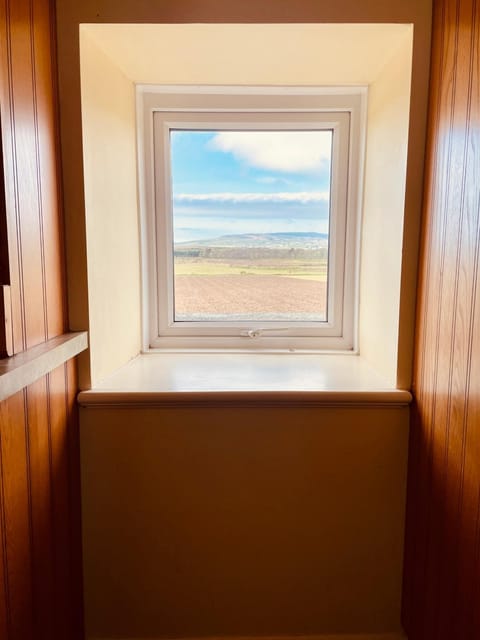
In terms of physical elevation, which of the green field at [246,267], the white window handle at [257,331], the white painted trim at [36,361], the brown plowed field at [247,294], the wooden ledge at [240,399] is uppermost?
the green field at [246,267]

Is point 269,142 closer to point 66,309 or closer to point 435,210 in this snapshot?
point 435,210

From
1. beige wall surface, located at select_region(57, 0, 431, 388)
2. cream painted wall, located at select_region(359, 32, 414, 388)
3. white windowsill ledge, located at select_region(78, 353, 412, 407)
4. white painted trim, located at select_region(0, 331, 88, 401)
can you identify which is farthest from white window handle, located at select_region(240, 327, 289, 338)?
beige wall surface, located at select_region(57, 0, 431, 388)

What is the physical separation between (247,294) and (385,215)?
0.53 metres

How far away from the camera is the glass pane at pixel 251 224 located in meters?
1.38

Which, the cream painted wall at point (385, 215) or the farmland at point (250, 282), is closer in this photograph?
the cream painted wall at point (385, 215)

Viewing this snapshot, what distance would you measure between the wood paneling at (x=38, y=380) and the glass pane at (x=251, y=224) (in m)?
0.51

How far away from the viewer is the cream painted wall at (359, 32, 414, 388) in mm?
1051

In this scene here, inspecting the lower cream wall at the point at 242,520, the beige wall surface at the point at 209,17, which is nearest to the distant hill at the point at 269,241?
the beige wall surface at the point at 209,17

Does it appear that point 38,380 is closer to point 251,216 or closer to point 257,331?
point 257,331

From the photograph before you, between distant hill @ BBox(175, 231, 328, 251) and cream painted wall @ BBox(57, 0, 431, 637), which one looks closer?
cream painted wall @ BBox(57, 0, 431, 637)

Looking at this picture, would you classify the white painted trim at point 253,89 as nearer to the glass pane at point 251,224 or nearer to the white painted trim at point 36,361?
the glass pane at point 251,224

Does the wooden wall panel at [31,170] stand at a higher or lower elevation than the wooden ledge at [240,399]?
higher

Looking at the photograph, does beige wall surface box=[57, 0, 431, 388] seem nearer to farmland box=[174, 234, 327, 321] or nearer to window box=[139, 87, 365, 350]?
window box=[139, 87, 365, 350]

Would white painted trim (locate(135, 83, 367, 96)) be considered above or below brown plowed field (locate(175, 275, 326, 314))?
above
